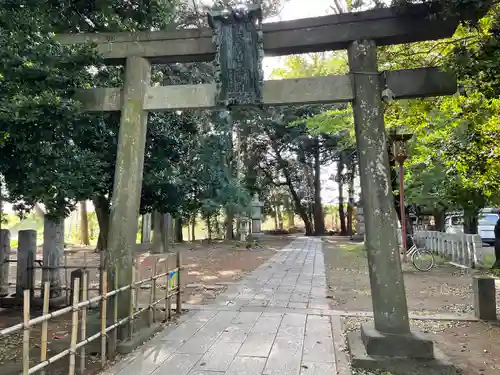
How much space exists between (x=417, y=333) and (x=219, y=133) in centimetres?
1301

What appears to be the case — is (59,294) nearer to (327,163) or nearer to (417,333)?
(417,333)

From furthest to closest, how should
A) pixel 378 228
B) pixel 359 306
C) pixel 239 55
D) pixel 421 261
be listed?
1. pixel 421 261
2. pixel 359 306
3. pixel 239 55
4. pixel 378 228

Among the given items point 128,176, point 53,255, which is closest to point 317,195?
point 53,255

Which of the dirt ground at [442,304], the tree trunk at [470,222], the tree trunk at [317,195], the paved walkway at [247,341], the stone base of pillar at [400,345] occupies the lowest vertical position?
the dirt ground at [442,304]

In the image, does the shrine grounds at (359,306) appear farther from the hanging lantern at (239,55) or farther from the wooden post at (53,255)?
the hanging lantern at (239,55)

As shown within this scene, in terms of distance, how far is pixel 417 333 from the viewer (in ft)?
14.3

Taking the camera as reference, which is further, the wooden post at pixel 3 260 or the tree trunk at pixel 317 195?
the tree trunk at pixel 317 195

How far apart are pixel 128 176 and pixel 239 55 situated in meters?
2.08

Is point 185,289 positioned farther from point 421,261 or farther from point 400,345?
point 421,261

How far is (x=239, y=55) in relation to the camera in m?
4.89

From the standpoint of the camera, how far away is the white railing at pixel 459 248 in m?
11.2

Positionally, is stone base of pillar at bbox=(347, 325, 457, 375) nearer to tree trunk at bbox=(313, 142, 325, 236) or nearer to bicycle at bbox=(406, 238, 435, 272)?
bicycle at bbox=(406, 238, 435, 272)

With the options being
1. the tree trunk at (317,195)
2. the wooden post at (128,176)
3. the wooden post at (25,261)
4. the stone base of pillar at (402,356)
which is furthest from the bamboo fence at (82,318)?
the tree trunk at (317,195)

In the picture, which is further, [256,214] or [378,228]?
[256,214]
